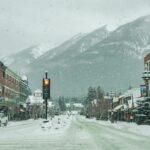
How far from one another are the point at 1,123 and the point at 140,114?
72.1 ft

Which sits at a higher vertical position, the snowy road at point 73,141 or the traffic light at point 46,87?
the traffic light at point 46,87

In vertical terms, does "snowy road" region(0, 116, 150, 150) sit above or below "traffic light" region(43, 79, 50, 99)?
below

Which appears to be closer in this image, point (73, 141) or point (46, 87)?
point (73, 141)

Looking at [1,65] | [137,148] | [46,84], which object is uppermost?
[1,65]

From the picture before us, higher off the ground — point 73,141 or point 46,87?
point 46,87

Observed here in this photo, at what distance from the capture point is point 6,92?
15012 centimetres

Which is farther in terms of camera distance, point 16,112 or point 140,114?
point 16,112

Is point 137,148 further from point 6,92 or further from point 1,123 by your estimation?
point 6,92

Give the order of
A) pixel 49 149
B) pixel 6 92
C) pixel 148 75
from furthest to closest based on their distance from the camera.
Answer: pixel 6 92
pixel 148 75
pixel 49 149

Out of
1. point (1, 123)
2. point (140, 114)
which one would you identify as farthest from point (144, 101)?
point (1, 123)

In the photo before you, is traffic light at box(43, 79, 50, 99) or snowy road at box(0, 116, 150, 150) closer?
snowy road at box(0, 116, 150, 150)

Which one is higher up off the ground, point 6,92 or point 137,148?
point 6,92

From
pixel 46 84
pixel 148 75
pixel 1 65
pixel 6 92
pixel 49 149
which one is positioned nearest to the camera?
pixel 49 149

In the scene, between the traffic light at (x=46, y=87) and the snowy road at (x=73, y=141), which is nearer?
the snowy road at (x=73, y=141)
